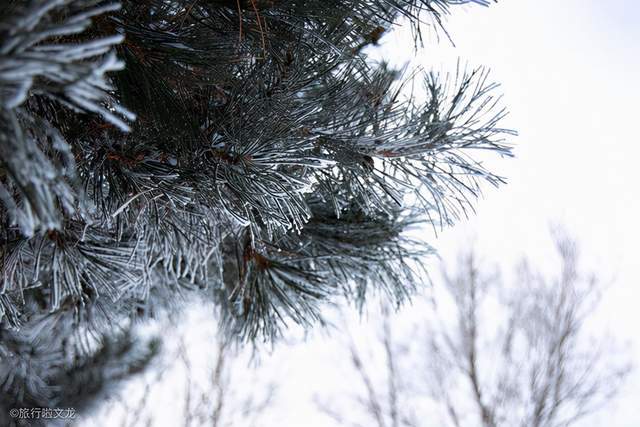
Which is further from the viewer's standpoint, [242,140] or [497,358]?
[497,358]

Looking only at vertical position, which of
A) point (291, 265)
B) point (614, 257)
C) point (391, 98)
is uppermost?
point (614, 257)

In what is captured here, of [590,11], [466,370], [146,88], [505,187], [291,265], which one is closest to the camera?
[146,88]

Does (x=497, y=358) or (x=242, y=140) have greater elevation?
(x=497, y=358)

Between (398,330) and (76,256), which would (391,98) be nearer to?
(76,256)

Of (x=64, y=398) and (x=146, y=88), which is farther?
(x=64, y=398)

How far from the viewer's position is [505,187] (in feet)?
3.05

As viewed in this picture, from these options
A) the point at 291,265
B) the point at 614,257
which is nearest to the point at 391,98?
the point at 291,265

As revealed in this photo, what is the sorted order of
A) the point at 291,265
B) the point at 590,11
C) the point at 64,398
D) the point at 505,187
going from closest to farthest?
the point at 505,187
the point at 291,265
the point at 64,398
the point at 590,11

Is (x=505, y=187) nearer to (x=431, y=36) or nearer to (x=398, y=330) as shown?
(x=431, y=36)

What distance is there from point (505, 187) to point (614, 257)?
3.87 m

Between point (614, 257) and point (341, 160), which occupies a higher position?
point (614, 257)

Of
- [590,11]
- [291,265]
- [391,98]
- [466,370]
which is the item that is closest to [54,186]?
[391,98]

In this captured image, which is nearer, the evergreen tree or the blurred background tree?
the evergreen tree

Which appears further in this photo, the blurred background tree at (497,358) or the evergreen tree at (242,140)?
the blurred background tree at (497,358)
